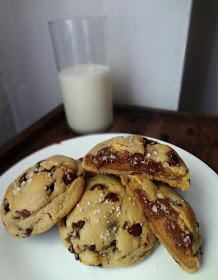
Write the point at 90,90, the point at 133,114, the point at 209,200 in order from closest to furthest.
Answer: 1. the point at 209,200
2. the point at 90,90
3. the point at 133,114

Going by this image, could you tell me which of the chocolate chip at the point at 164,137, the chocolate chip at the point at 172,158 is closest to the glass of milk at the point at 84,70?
the chocolate chip at the point at 164,137

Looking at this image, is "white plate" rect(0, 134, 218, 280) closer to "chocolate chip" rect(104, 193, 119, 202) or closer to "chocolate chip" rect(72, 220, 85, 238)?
"chocolate chip" rect(72, 220, 85, 238)

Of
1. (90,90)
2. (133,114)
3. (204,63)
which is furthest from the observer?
(204,63)

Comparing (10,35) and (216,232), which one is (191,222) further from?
(10,35)

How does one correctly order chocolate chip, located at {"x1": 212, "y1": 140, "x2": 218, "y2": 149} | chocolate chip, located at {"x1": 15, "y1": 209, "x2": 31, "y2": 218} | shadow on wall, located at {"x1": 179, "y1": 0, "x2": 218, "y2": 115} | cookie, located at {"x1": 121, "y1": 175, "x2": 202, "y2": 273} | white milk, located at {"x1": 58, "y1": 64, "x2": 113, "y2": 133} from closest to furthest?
cookie, located at {"x1": 121, "y1": 175, "x2": 202, "y2": 273}
chocolate chip, located at {"x1": 15, "y1": 209, "x2": 31, "y2": 218}
chocolate chip, located at {"x1": 212, "y1": 140, "x2": 218, "y2": 149}
white milk, located at {"x1": 58, "y1": 64, "x2": 113, "y2": 133}
shadow on wall, located at {"x1": 179, "y1": 0, "x2": 218, "y2": 115}

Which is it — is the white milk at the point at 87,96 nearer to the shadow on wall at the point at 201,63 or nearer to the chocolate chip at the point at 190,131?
the chocolate chip at the point at 190,131

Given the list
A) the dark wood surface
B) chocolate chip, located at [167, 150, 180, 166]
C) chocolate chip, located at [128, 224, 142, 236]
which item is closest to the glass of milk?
the dark wood surface

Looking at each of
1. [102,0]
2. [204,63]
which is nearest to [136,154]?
[102,0]
